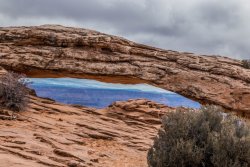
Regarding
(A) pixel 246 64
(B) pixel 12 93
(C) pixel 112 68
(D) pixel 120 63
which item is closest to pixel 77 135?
(B) pixel 12 93

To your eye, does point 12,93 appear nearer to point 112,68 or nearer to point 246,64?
point 112,68

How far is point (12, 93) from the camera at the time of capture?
1426cm

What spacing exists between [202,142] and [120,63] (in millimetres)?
7307

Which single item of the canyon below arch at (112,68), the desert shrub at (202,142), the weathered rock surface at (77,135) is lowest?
the weathered rock surface at (77,135)

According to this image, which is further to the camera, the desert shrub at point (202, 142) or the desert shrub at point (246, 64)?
the desert shrub at point (246, 64)

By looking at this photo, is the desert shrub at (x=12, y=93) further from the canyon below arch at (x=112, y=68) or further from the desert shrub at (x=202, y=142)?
the desert shrub at (x=202, y=142)

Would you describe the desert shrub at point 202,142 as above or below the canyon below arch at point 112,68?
below

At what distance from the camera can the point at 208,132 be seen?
9.83 metres

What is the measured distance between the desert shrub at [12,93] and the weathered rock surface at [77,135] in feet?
1.28

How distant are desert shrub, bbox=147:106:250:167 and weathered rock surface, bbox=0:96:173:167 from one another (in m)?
1.76

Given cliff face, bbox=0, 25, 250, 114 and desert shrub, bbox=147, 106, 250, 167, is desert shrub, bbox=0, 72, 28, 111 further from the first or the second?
desert shrub, bbox=147, 106, 250, 167

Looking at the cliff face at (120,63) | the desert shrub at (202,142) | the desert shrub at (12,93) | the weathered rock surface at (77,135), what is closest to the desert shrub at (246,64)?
the cliff face at (120,63)

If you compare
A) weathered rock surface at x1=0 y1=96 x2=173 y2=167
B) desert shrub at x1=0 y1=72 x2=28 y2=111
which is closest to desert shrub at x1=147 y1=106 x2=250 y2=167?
weathered rock surface at x1=0 y1=96 x2=173 y2=167

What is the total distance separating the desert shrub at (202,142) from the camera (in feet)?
29.9
